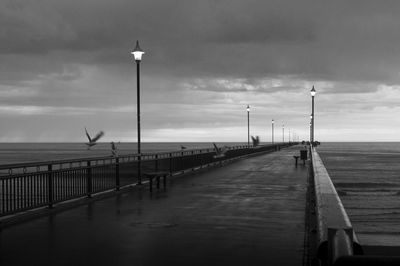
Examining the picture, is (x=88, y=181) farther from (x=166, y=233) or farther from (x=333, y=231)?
(x=333, y=231)

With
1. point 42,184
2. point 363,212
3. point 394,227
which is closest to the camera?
point 42,184

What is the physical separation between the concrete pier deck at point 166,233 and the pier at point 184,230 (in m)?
0.01

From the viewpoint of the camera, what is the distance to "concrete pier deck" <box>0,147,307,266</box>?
25.1 feet

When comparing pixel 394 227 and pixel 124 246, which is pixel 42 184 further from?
pixel 394 227

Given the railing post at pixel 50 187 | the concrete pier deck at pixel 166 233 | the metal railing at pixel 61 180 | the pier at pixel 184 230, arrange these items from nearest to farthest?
the pier at pixel 184 230 < the concrete pier deck at pixel 166 233 < the metal railing at pixel 61 180 < the railing post at pixel 50 187

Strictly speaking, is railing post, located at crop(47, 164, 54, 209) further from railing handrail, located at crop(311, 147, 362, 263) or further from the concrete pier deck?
railing handrail, located at crop(311, 147, 362, 263)

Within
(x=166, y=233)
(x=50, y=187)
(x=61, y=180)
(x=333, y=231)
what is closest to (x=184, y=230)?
(x=166, y=233)

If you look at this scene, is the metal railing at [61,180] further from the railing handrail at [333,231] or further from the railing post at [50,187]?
the railing handrail at [333,231]

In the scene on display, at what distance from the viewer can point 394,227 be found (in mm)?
14711

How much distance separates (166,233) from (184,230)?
0.45 metres

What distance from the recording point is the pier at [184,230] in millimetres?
6383

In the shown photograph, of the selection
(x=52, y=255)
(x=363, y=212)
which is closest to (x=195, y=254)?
(x=52, y=255)

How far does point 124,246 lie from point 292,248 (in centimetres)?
238

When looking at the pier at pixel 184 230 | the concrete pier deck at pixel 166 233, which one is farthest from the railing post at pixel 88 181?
the concrete pier deck at pixel 166 233
